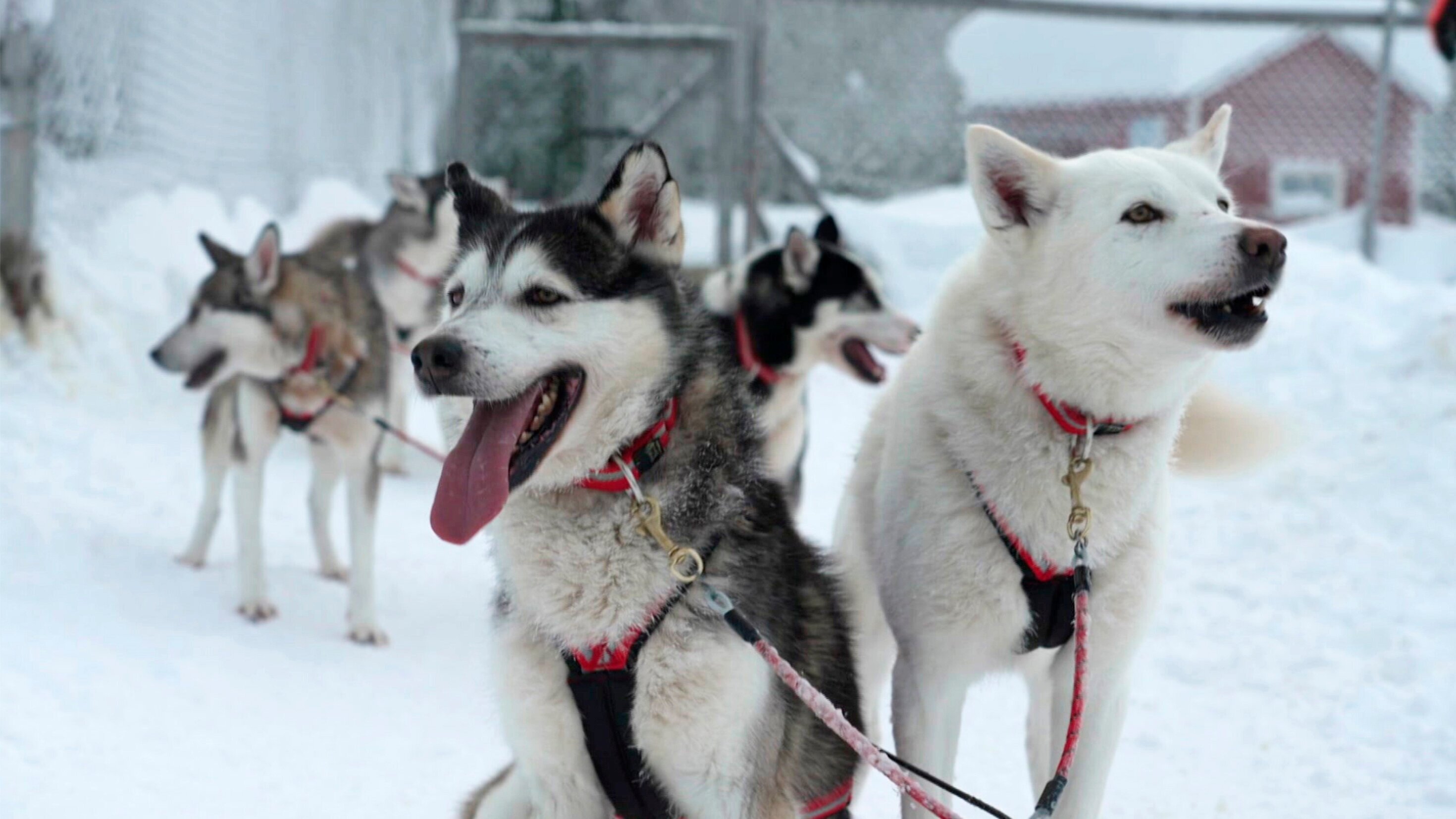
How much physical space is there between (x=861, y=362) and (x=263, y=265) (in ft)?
8.36

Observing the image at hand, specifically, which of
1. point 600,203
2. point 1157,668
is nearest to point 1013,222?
point 600,203

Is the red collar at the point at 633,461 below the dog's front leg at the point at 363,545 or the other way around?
the other way around

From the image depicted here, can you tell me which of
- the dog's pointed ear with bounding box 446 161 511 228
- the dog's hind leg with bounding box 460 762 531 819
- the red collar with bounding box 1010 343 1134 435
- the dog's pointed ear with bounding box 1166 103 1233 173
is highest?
the dog's pointed ear with bounding box 1166 103 1233 173

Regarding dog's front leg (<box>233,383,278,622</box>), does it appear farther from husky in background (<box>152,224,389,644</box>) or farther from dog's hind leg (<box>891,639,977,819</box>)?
dog's hind leg (<box>891,639,977,819</box>)

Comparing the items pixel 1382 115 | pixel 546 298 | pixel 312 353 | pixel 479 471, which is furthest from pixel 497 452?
pixel 1382 115

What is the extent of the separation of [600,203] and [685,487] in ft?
1.79

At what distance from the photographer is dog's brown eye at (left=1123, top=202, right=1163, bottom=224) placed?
2.25 m

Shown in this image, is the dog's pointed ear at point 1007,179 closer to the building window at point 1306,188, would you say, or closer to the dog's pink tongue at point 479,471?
the dog's pink tongue at point 479,471

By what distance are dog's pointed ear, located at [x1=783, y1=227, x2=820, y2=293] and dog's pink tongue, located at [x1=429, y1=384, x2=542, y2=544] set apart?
10.8 feet

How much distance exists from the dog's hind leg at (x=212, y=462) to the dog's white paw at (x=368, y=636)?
89 cm

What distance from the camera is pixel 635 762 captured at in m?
2.00

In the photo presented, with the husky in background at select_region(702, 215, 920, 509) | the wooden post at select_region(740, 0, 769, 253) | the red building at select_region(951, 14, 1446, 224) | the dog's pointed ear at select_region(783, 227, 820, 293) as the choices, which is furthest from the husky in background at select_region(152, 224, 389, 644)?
the red building at select_region(951, 14, 1446, 224)

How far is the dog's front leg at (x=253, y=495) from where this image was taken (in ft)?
14.7

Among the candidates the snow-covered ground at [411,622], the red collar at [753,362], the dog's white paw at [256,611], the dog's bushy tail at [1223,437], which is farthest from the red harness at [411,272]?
the dog's bushy tail at [1223,437]
